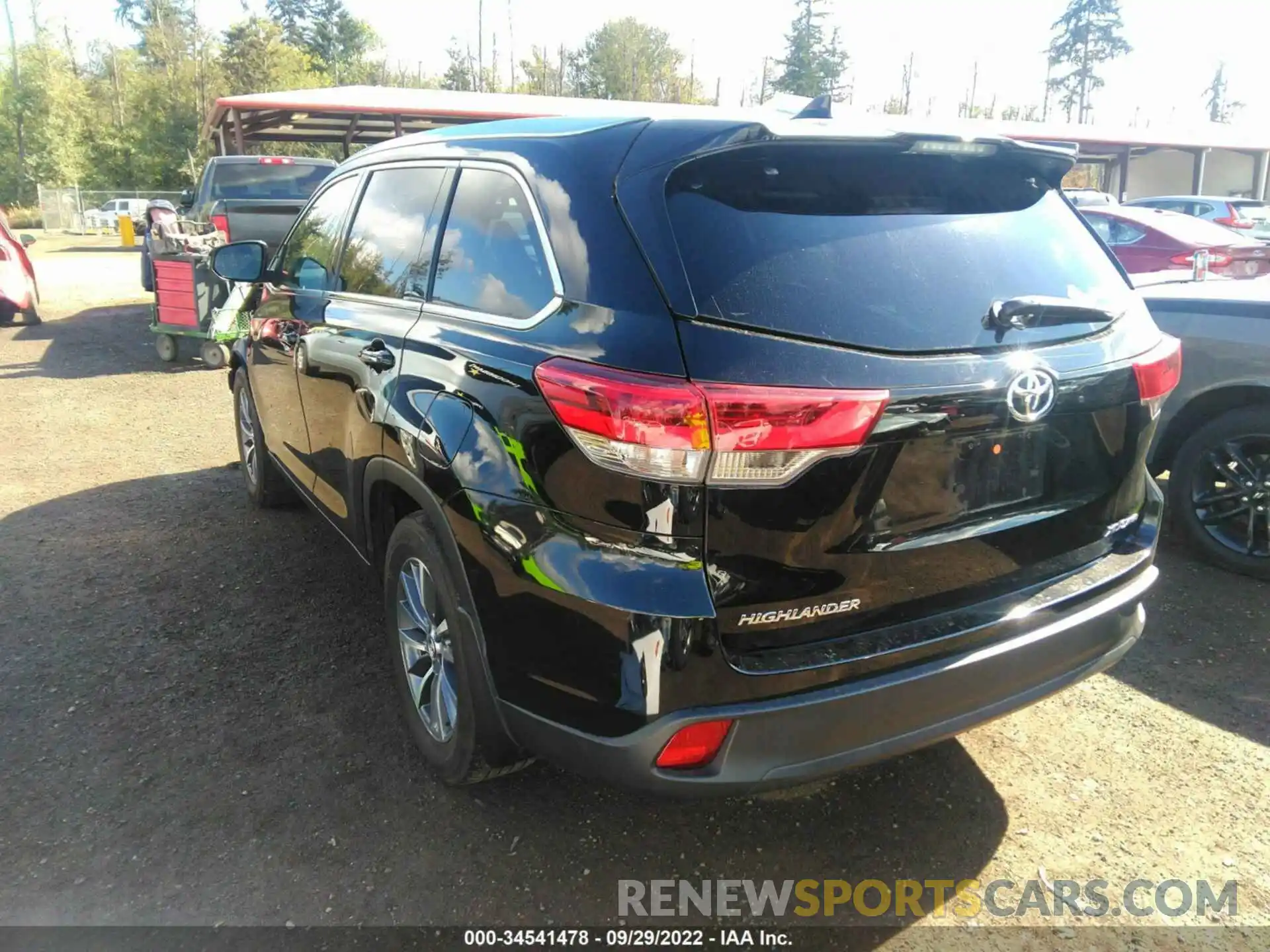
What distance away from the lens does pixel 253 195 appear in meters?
13.7

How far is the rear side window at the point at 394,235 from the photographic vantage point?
9.86ft

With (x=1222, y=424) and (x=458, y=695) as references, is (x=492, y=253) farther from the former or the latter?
(x=1222, y=424)

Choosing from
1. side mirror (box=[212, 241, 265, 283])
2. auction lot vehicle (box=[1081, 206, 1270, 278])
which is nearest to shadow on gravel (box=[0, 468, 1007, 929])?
side mirror (box=[212, 241, 265, 283])

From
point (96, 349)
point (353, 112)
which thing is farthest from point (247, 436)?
point (353, 112)

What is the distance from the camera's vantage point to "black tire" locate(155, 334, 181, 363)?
1025cm

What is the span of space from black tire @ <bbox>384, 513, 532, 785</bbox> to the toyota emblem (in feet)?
4.66

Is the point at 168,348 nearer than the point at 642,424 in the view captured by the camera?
No

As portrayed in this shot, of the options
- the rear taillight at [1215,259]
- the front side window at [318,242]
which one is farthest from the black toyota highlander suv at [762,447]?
the rear taillight at [1215,259]

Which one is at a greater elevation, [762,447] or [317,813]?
[762,447]

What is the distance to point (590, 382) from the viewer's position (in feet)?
6.59

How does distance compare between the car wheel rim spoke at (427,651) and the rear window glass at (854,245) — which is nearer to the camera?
the rear window glass at (854,245)

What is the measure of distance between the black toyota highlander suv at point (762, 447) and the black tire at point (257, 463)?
254 centimetres

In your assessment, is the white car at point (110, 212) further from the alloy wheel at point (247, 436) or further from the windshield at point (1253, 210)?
the alloy wheel at point (247, 436)

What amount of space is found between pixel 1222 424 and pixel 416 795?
12.5ft
